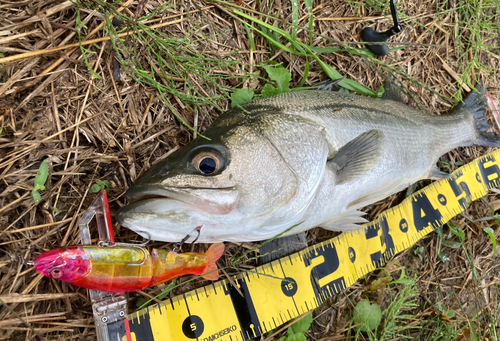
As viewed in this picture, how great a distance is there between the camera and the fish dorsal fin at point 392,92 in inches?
109

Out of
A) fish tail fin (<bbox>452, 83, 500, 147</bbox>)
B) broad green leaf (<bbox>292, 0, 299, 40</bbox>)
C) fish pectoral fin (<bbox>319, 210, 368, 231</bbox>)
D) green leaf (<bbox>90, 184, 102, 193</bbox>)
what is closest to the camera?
green leaf (<bbox>90, 184, 102, 193</bbox>)

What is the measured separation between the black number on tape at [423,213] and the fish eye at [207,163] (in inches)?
86.6

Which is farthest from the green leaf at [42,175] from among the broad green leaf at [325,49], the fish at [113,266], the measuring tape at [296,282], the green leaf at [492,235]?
the green leaf at [492,235]

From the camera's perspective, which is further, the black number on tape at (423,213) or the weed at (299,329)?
the black number on tape at (423,213)

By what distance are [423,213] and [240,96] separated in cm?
209

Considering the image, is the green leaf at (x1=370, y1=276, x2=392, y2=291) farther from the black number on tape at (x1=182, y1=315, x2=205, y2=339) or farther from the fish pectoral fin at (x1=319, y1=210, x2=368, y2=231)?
the black number on tape at (x1=182, y1=315, x2=205, y2=339)

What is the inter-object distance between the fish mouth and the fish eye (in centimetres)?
12

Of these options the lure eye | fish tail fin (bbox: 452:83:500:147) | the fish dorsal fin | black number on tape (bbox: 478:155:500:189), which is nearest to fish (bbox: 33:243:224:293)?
the lure eye

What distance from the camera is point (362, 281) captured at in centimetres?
282

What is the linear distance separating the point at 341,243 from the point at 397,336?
1.05 m

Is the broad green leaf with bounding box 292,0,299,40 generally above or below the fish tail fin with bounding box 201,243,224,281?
above

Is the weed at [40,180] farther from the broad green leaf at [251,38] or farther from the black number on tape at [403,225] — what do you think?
the black number on tape at [403,225]

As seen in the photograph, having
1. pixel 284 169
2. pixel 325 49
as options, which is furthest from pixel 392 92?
pixel 284 169

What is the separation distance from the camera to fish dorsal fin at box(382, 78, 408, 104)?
9.05 ft
